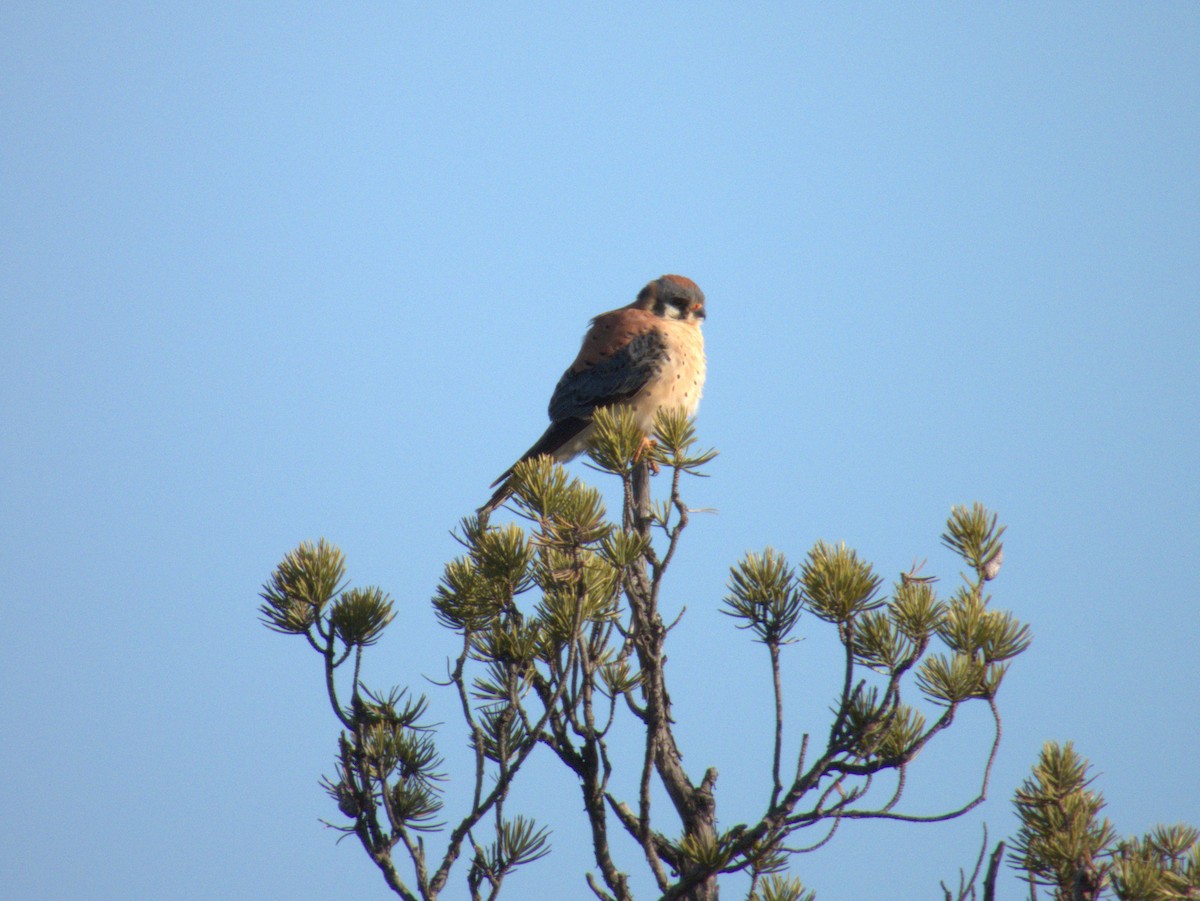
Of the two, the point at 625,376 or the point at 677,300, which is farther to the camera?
the point at 677,300

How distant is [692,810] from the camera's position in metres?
2.76

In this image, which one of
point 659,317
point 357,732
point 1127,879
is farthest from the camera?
point 659,317

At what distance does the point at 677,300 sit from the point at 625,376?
31.6 inches

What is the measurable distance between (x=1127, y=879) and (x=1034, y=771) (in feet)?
1.09

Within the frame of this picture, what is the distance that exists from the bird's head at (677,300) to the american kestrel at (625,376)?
19cm

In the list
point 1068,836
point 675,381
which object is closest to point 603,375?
point 675,381

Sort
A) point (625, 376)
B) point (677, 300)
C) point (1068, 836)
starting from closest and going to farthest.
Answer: point (1068, 836)
point (625, 376)
point (677, 300)

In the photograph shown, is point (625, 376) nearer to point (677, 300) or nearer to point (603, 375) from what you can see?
→ point (603, 375)

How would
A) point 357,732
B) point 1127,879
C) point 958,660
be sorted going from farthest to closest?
1. point 357,732
2. point 958,660
3. point 1127,879

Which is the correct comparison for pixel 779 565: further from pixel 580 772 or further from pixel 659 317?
pixel 659 317

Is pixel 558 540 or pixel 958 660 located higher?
pixel 558 540

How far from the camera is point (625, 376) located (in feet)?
17.9

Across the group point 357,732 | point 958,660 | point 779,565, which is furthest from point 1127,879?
point 357,732

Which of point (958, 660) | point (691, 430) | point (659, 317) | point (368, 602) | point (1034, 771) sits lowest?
point (1034, 771)
